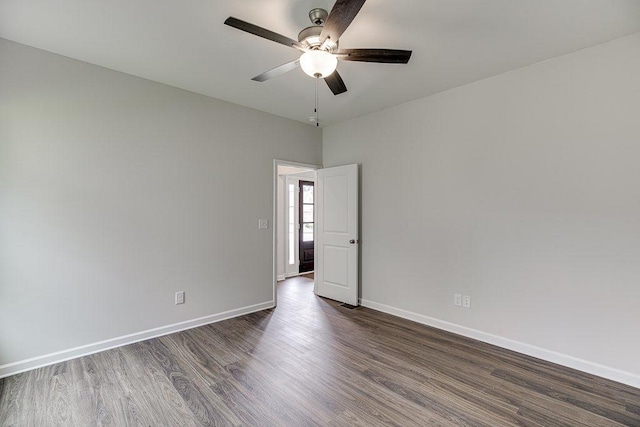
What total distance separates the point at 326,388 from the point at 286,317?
1.54 m

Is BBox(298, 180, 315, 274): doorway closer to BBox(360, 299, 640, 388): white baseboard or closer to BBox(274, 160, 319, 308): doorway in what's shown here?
BBox(274, 160, 319, 308): doorway

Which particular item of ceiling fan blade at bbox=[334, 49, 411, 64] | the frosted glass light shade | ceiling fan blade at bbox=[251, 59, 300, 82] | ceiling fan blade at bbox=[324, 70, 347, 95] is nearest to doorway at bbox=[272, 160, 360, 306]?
ceiling fan blade at bbox=[324, 70, 347, 95]

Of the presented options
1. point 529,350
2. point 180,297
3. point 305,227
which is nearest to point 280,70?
point 180,297

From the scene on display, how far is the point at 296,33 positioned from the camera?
2.27 m

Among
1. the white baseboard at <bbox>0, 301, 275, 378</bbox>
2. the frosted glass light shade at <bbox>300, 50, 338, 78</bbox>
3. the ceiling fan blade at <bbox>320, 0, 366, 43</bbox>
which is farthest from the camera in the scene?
the white baseboard at <bbox>0, 301, 275, 378</bbox>

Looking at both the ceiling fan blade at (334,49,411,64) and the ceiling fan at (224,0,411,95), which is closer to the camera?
the ceiling fan at (224,0,411,95)

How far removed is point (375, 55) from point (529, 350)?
9.48 ft

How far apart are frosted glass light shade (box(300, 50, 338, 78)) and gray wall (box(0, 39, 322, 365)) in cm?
205

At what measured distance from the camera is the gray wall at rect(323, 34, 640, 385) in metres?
2.33

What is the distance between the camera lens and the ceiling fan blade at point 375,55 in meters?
1.92

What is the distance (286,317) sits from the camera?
12.1 feet

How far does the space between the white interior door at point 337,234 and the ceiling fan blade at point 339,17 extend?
244cm

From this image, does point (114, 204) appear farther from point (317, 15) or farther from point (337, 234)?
point (337, 234)

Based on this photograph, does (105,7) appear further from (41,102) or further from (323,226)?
(323,226)
